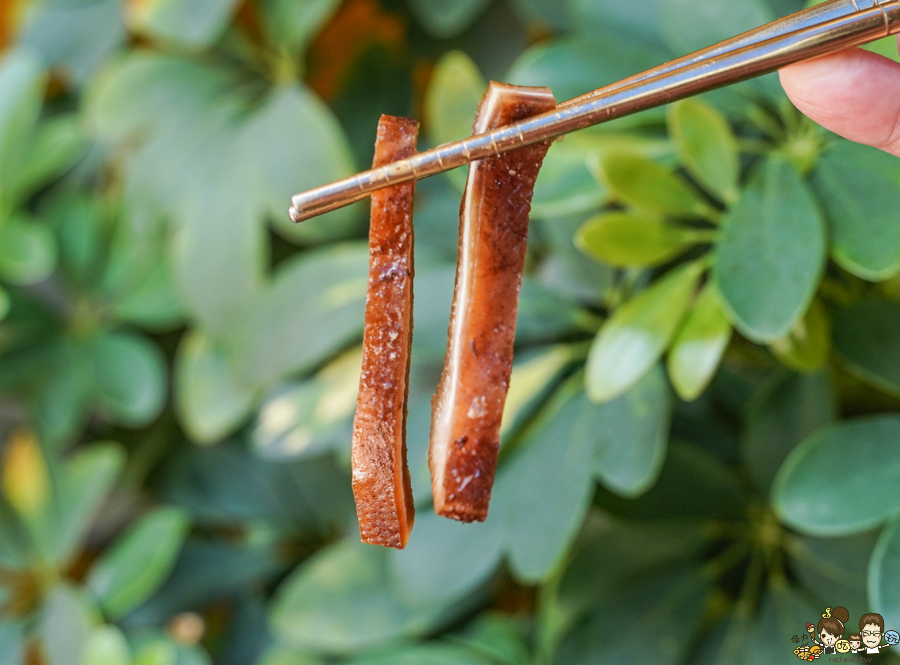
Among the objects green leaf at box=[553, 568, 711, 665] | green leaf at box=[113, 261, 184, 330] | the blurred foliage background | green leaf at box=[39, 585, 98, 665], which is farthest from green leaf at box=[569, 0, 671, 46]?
green leaf at box=[39, 585, 98, 665]

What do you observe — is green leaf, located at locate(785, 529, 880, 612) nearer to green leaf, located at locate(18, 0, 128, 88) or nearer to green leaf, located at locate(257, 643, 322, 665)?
green leaf, located at locate(257, 643, 322, 665)

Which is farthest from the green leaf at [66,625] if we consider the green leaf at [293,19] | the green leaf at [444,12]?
the green leaf at [444,12]

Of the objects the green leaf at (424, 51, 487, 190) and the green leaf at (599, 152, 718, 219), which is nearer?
the green leaf at (599, 152, 718, 219)

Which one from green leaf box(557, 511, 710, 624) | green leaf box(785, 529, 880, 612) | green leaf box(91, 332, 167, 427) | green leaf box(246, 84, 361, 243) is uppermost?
green leaf box(246, 84, 361, 243)

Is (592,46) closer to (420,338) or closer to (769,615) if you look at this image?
(420,338)

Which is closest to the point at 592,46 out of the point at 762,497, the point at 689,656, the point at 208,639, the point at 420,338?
the point at 420,338

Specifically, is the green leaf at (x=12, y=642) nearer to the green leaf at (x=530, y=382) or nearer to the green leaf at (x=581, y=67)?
the green leaf at (x=530, y=382)

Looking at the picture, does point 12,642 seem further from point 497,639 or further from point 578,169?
point 578,169
